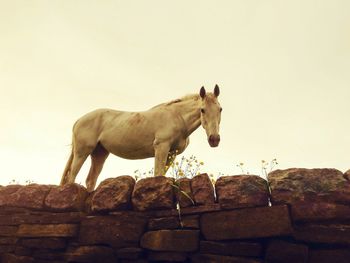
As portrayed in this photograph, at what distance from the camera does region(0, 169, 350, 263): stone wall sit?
3.17 m

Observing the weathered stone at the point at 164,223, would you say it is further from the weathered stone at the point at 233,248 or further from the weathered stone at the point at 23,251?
the weathered stone at the point at 23,251

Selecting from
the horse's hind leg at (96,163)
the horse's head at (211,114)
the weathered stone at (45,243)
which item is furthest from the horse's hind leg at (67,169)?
the horse's head at (211,114)

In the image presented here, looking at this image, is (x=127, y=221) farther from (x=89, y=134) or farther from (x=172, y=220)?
(x=89, y=134)

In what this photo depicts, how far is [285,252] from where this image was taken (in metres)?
3.11

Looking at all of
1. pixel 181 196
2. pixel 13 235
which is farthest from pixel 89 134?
pixel 181 196

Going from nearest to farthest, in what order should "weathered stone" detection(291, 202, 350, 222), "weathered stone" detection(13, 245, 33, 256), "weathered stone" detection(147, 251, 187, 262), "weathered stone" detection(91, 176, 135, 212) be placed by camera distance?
"weathered stone" detection(291, 202, 350, 222) < "weathered stone" detection(147, 251, 187, 262) < "weathered stone" detection(91, 176, 135, 212) < "weathered stone" detection(13, 245, 33, 256)

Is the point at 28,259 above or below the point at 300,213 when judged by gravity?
below

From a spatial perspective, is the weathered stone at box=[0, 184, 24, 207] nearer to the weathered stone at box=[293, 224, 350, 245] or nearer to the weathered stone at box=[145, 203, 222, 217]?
the weathered stone at box=[145, 203, 222, 217]

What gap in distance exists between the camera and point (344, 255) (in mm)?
3049

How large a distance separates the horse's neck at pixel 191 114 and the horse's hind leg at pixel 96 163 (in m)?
1.54

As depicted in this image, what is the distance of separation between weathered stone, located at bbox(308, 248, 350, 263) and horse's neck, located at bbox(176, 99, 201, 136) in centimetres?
233

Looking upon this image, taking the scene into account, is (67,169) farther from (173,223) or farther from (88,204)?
(173,223)

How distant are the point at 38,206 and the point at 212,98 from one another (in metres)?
2.72

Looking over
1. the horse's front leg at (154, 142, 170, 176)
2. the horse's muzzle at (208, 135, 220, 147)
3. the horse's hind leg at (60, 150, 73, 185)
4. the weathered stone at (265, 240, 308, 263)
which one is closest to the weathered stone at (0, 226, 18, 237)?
the horse's hind leg at (60, 150, 73, 185)
